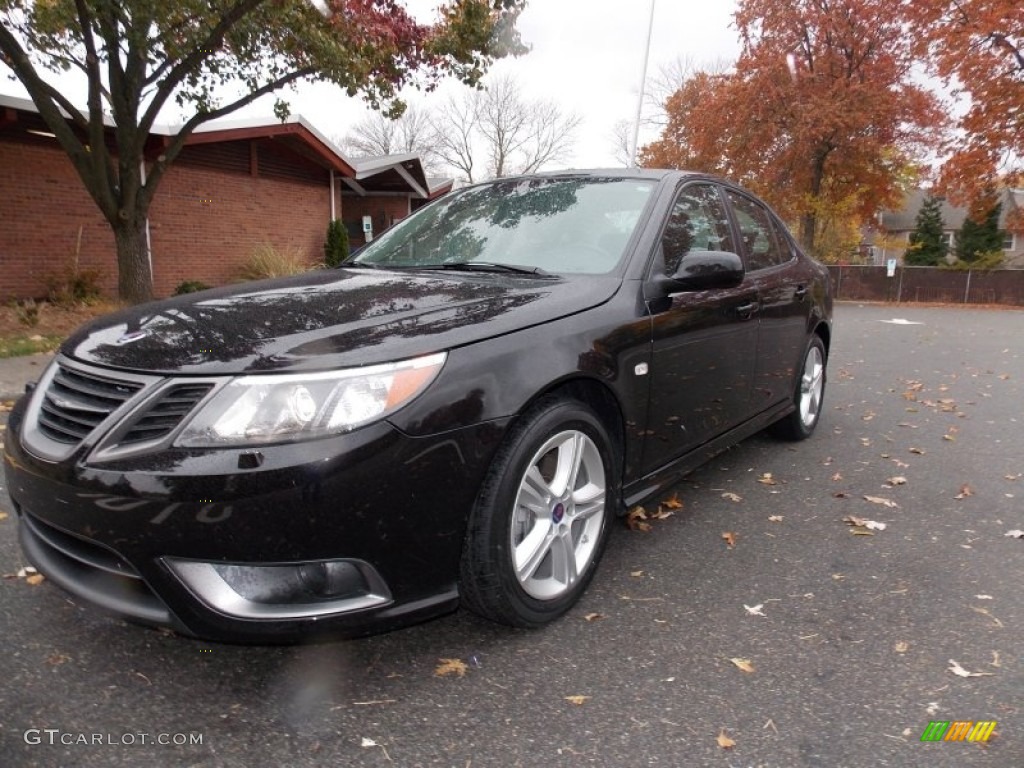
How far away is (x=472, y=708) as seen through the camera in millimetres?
2062

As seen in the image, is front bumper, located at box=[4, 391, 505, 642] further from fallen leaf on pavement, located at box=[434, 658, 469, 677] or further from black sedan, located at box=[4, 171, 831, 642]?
fallen leaf on pavement, located at box=[434, 658, 469, 677]

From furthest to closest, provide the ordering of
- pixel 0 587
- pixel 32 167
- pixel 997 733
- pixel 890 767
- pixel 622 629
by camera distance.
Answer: pixel 32 167 < pixel 0 587 < pixel 622 629 < pixel 997 733 < pixel 890 767

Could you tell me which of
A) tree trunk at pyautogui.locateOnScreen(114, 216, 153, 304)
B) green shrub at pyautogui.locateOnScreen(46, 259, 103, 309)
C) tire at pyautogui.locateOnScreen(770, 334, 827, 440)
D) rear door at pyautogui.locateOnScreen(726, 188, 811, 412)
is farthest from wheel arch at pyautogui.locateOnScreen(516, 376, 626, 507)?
green shrub at pyautogui.locateOnScreen(46, 259, 103, 309)

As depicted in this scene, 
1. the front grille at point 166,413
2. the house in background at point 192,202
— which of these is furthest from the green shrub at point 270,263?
the front grille at point 166,413

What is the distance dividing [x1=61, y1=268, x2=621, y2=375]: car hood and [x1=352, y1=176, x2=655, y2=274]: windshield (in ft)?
0.76

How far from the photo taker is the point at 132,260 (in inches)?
396

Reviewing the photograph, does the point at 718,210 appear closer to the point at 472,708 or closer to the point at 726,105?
the point at 472,708

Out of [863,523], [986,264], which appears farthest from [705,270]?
[986,264]

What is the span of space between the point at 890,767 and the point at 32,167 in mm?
13442

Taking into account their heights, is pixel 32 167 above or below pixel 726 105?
below

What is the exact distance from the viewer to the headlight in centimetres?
185

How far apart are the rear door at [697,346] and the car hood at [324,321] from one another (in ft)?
1.33

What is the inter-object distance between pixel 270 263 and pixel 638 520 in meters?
12.2

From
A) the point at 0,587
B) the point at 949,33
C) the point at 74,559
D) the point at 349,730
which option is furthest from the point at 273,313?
the point at 949,33
